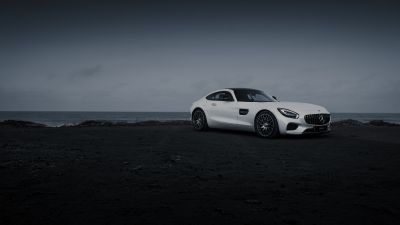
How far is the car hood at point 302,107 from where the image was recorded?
11.0 metres

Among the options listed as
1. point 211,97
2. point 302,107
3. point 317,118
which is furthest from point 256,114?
point 211,97

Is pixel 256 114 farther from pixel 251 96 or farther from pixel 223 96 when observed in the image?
pixel 223 96

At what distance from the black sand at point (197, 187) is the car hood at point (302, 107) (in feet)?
10.8

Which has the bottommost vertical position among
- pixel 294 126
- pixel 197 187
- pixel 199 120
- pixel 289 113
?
pixel 197 187

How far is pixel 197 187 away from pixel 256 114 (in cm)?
716

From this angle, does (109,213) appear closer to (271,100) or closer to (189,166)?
(189,166)

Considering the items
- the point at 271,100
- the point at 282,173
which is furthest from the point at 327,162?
the point at 271,100

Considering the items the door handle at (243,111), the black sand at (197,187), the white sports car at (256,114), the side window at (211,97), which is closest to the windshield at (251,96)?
the white sports car at (256,114)

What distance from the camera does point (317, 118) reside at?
36.8 feet

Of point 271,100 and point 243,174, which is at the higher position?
point 271,100

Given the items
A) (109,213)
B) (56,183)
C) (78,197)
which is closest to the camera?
(109,213)

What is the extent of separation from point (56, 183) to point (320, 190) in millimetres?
3185

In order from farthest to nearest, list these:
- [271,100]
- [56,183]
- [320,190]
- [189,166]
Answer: [271,100], [189,166], [56,183], [320,190]

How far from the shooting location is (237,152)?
7.88m
